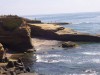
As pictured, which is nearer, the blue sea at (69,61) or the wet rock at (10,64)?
the wet rock at (10,64)

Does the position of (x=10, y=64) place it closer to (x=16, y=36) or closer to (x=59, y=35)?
(x=16, y=36)

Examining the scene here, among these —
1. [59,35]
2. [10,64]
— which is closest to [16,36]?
[59,35]

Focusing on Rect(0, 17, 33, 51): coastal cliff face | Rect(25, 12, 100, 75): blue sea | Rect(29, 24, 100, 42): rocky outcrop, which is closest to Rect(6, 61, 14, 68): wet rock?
Rect(25, 12, 100, 75): blue sea

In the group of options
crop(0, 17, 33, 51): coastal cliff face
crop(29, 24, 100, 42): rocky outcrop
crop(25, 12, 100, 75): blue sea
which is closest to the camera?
crop(25, 12, 100, 75): blue sea

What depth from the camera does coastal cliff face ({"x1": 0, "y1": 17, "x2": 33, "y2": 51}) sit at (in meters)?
74.5

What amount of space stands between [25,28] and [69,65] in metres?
20.2

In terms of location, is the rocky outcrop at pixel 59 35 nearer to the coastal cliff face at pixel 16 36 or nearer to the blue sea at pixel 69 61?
the blue sea at pixel 69 61

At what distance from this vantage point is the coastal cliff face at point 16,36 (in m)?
74.5

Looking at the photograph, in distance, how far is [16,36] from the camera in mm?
74875

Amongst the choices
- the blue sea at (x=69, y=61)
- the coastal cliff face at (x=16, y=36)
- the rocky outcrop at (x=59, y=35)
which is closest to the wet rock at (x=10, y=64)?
the blue sea at (x=69, y=61)

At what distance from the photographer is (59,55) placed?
226ft

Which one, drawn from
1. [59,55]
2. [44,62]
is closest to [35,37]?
[59,55]

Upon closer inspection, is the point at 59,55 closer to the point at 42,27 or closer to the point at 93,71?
the point at 93,71

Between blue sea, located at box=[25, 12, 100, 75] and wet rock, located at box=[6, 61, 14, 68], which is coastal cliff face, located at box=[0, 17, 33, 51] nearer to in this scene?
blue sea, located at box=[25, 12, 100, 75]
